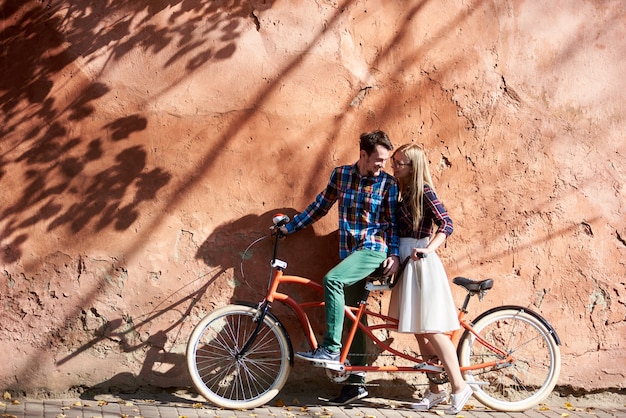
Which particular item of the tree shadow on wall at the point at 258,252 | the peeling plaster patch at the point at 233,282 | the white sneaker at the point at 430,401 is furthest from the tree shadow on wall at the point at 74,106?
the white sneaker at the point at 430,401

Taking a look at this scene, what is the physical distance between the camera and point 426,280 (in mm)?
5641

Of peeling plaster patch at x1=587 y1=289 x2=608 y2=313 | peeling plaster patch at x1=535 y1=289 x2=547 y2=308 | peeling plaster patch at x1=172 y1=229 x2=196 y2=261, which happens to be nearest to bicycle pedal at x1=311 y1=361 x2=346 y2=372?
peeling plaster patch at x1=172 y1=229 x2=196 y2=261

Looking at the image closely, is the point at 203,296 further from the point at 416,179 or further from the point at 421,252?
the point at 416,179

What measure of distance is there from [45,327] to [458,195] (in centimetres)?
323

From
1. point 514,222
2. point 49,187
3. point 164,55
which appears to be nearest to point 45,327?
point 49,187

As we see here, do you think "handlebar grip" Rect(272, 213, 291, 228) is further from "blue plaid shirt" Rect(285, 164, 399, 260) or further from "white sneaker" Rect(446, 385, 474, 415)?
"white sneaker" Rect(446, 385, 474, 415)

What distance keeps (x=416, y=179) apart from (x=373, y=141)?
0.40 m

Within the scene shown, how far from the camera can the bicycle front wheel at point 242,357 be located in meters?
5.82

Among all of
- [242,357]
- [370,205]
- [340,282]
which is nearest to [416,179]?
[370,205]

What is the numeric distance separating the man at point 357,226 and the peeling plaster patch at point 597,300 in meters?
1.75

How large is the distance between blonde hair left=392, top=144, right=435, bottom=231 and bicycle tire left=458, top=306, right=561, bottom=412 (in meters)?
1.02

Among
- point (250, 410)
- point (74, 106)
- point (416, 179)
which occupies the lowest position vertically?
point (250, 410)

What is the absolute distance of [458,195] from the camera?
248 inches

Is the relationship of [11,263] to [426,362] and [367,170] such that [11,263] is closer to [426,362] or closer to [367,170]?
[367,170]
